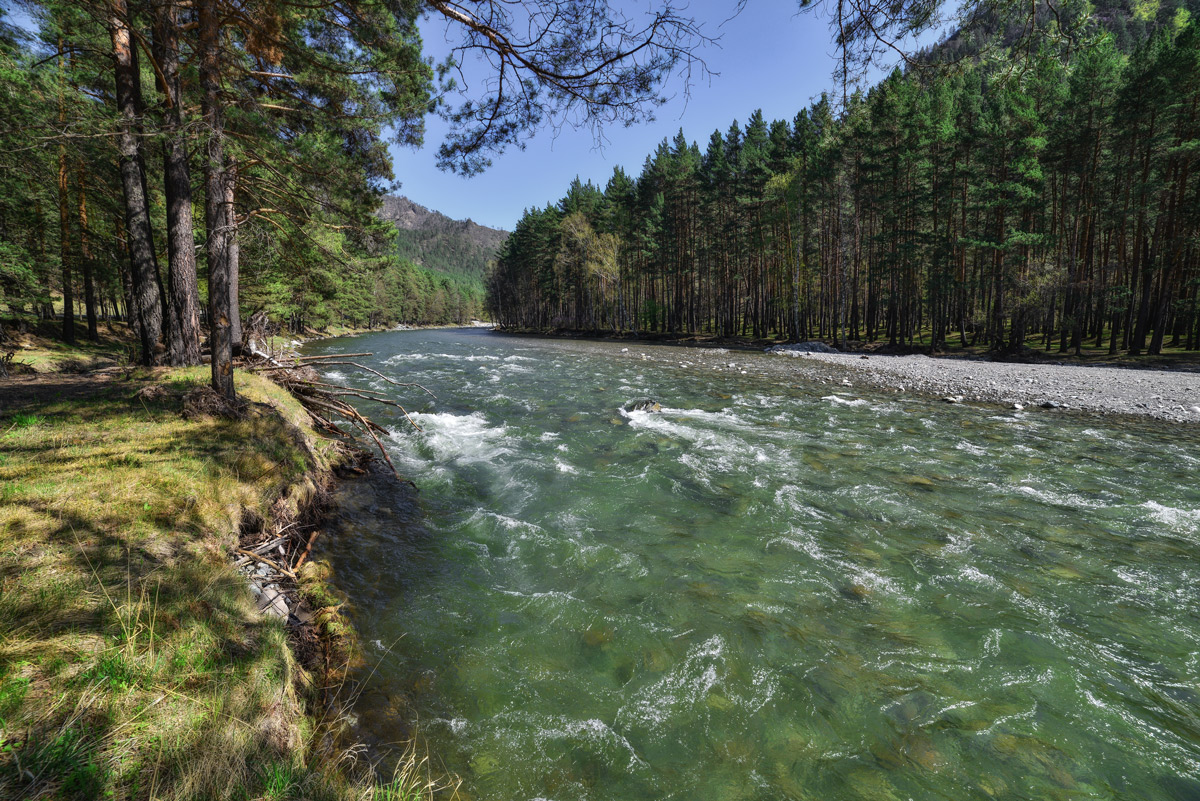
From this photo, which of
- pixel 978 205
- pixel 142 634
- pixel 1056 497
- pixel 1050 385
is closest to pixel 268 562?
pixel 142 634

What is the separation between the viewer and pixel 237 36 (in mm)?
7688

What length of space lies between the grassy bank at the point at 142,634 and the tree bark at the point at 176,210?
3.53m

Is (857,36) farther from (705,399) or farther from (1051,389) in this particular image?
(1051,389)

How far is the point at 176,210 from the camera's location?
26.0ft

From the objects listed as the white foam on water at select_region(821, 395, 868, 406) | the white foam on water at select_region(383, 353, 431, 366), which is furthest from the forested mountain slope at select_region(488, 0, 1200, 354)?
the white foam on water at select_region(383, 353, 431, 366)

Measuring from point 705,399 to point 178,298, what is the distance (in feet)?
45.7

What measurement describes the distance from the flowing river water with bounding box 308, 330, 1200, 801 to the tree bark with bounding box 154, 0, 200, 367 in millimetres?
5034

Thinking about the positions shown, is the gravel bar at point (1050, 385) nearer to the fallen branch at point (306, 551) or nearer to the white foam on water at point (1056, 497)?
the white foam on water at point (1056, 497)

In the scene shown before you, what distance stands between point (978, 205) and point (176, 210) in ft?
125

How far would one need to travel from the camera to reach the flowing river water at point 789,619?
3.34 meters

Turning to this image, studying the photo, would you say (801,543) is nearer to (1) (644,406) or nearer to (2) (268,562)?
(2) (268,562)

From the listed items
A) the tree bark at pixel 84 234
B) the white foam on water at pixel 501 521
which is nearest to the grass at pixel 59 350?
the tree bark at pixel 84 234

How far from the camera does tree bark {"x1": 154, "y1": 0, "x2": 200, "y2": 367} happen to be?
625cm

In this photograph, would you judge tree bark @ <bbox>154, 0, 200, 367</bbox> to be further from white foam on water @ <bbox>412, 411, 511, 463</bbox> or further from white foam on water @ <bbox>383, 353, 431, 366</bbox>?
white foam on water @ <bbox>383, 353, 431, 366</bbox>
